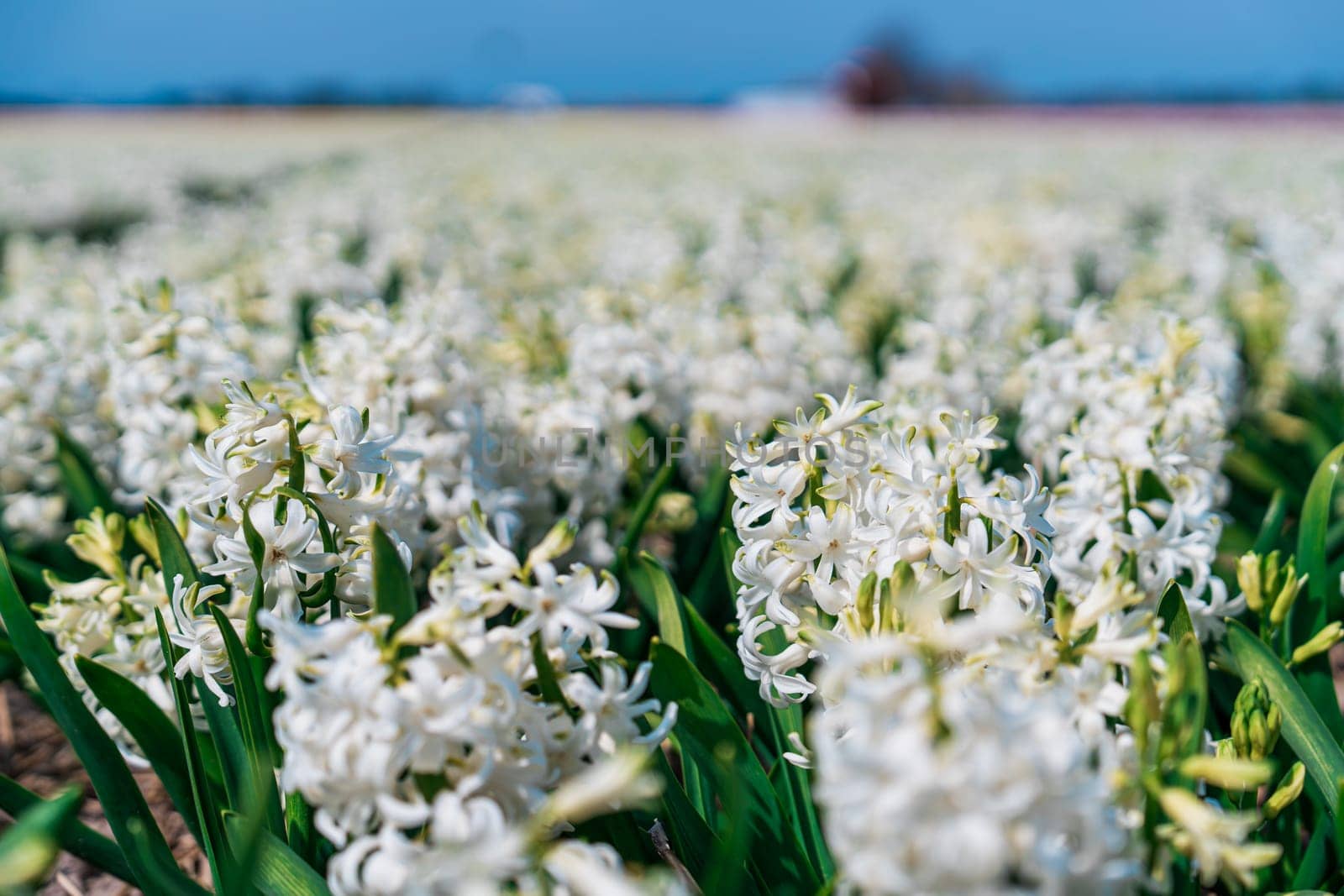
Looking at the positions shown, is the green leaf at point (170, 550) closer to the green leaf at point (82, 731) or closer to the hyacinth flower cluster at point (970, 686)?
the green leaf at point (82, 731)

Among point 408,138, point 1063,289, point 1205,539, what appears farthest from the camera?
point 408,138

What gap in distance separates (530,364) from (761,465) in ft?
6.31

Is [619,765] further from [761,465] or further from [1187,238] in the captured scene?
[1187,238]

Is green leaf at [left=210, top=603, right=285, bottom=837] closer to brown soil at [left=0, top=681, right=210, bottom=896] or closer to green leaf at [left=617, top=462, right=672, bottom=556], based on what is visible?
brown soil at [left=0, top=681, right=210, bottom=896]

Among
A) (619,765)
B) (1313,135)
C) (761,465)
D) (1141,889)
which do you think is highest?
(1313,135)

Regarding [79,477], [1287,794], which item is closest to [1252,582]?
[1287,794]

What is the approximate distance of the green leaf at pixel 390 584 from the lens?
56.6 inches

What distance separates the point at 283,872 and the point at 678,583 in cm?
141

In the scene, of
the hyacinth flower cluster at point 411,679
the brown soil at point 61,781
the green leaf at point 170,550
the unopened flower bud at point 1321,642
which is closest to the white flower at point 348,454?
the hyacinth flower cluster at point 411,679

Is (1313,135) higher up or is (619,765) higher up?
(1313,135)

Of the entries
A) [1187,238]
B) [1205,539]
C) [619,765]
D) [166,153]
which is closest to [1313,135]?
[1187,238]

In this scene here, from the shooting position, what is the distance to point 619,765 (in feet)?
3.51

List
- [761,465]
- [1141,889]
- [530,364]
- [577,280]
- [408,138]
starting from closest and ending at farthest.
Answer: [1141,889]
[761,465]
[530,364]
[577,280]
[408,138]

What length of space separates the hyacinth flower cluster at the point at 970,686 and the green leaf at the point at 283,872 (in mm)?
744
